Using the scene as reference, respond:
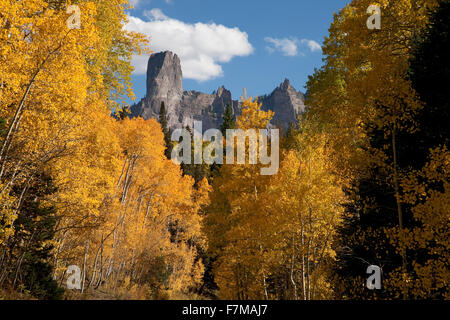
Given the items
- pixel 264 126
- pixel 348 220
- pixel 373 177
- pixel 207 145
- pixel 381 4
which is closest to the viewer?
pixel 373 177

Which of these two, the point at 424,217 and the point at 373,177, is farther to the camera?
the point at 373,177

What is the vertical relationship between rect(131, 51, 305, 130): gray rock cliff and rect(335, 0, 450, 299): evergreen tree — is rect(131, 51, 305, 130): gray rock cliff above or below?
above

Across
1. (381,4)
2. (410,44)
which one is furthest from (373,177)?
(381,4)

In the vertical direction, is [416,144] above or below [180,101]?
below

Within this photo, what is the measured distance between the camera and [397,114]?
20.9ft

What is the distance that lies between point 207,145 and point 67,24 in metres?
45.5

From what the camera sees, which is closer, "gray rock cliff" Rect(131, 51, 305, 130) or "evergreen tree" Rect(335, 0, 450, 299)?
"evergreen tree" Rect(335, 0, 450, 299)

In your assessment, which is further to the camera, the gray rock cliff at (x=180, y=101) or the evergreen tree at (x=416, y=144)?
the gray rock cliff at (x=180, y=101)

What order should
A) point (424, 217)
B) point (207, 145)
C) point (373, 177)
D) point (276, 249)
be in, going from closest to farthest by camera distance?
1. point (424, 217)
2. point (373, 177)
3. point (276, 249)
4. point (207, 145)

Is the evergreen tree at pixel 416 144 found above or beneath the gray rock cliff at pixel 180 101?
beneath

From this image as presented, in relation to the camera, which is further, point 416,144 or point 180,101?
point 180,101

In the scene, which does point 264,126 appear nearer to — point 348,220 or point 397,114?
point 348,220

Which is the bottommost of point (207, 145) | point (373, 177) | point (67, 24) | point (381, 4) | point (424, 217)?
point (424, 217)
